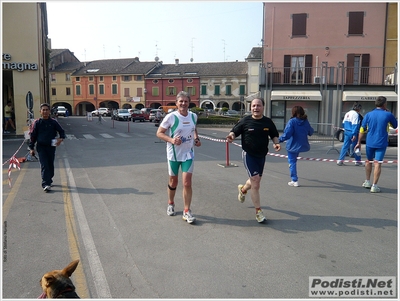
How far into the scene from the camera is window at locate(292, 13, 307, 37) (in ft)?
89.4

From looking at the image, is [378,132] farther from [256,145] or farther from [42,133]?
[42,133]

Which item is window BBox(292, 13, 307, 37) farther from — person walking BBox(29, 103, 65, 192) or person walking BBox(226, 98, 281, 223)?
person walking BBox(226, 98, 281, 223)

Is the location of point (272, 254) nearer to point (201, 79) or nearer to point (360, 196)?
point (360, 196)

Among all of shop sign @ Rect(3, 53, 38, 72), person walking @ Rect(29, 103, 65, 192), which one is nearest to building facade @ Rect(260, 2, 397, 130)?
shop sign @ Rect(3, 53, 38, 72)

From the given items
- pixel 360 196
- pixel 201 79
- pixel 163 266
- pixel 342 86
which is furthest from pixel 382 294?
pixel 201 79

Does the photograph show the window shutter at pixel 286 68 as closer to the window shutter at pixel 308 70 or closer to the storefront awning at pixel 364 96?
the window shutter at pixel 308 70

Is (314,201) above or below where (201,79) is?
below

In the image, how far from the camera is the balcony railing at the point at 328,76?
24.2 m

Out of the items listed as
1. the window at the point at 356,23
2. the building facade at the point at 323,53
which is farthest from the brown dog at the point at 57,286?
the window at the point at 356,23

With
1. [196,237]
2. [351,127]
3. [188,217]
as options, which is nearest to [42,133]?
[188,217]

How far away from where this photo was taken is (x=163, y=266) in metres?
3.99

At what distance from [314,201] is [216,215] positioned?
2.03m

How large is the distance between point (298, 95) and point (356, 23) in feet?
27.1

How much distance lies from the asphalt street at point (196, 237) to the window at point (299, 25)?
21.0 meters
